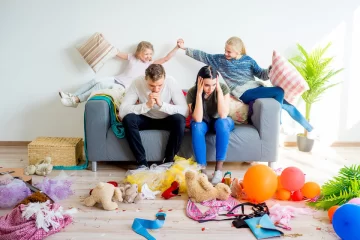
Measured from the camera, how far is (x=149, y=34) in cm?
403

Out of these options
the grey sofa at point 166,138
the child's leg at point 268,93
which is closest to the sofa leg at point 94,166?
the grey sofa at point 166,138

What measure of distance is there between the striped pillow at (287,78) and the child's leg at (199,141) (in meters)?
0.80

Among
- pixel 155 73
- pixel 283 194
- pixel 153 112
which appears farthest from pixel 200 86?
pixel 283 194

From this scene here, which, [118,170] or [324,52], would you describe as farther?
[324,52]

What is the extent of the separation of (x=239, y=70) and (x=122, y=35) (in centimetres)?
118

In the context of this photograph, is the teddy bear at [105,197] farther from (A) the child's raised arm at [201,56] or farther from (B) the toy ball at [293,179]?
(A) the child's raised arm at [201,56]

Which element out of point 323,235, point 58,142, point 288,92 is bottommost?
point 323,235

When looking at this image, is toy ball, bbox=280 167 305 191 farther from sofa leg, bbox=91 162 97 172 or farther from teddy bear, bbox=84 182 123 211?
sofa leg, bbox=91 162 97 172

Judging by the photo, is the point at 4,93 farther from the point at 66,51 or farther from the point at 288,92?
the point at 288,92

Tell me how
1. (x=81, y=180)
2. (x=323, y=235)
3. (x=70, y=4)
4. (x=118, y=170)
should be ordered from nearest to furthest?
(x=323, y=235) → (x=81, y=180) → (x=118, y=170) → (x=70, y=4)

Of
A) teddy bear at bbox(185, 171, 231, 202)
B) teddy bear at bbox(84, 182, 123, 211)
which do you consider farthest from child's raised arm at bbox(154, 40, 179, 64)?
teddy bear at bbox(84, 182, 123, 211)

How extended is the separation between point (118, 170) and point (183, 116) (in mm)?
717

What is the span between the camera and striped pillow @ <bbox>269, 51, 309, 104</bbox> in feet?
11.3

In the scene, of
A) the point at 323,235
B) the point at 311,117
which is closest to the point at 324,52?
the point at 311,117
